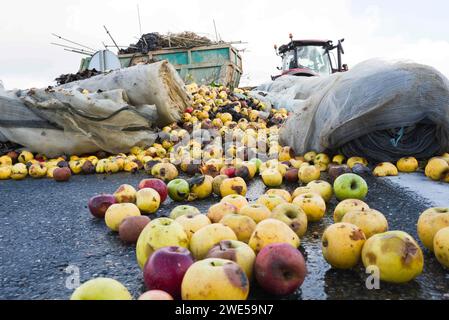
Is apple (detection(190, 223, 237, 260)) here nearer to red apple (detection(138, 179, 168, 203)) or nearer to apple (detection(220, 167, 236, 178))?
red apple (detection(138, 179, 168, 203))

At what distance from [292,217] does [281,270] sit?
712 millimetres

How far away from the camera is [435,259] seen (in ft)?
6.25

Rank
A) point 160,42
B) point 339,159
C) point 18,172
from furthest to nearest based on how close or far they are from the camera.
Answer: point 160,42 < point 18,172 < point 339,159

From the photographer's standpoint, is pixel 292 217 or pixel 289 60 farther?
pixel 289 60

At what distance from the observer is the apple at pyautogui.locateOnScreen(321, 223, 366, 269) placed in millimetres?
1733

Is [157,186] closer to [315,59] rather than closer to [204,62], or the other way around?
[204,62]

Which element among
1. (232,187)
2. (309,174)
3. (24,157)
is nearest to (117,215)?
(232,187)

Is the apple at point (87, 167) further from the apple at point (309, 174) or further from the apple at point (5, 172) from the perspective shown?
the apple at point (309, 174)

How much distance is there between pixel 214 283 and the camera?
1.31m

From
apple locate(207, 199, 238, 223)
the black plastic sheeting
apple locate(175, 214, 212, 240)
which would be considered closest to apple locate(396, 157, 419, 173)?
the black plastic sheeting

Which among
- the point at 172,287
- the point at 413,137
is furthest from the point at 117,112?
the point at 172,287

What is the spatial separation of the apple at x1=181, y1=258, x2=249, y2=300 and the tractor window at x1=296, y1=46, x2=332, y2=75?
13.8 m

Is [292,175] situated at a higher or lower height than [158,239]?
lower

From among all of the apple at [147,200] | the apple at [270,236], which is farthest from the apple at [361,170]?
the apple at [270,236]
